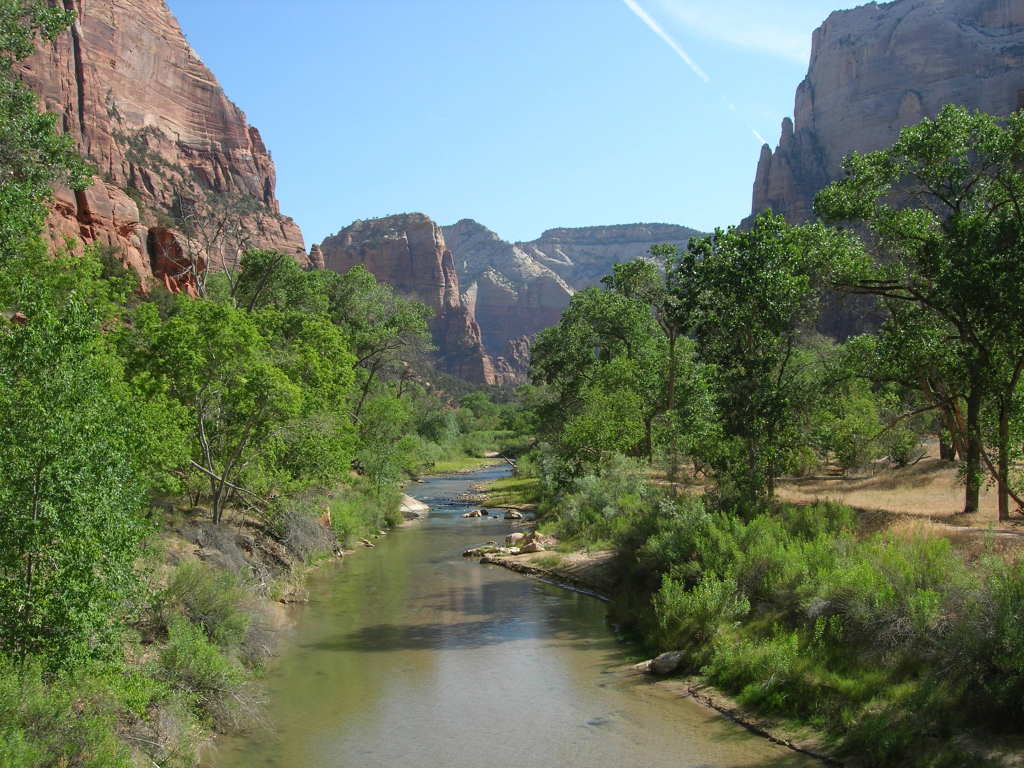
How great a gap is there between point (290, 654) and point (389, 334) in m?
28.6

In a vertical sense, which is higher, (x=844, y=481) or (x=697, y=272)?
(x=697, y=272)

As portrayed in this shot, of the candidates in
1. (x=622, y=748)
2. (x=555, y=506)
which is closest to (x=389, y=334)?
(x=555, y=506)

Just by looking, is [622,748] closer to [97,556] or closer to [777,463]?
[97,556]

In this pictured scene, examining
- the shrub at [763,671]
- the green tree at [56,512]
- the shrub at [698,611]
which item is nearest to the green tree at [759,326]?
the shrub at [698,611]

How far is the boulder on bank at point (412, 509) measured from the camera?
1667 inches

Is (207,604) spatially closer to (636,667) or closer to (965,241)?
(636,667)

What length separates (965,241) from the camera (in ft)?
58.5

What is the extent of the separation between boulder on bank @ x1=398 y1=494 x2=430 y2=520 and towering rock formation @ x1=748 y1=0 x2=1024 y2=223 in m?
101

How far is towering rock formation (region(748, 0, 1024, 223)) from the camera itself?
122 meters

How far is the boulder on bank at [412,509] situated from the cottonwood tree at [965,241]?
27.7 m

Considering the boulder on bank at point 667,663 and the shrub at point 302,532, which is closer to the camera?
the boulder on bank at point 667,663

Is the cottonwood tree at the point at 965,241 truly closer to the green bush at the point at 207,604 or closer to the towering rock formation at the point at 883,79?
the green bush at the point at 207,604

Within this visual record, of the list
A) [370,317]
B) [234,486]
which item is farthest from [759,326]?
[370,317]

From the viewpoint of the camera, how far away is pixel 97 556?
404 inches
